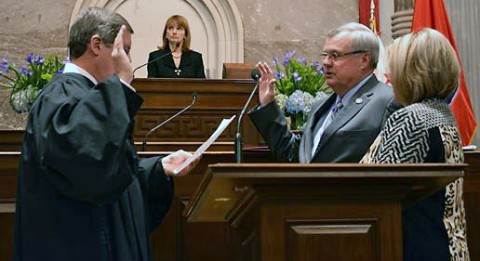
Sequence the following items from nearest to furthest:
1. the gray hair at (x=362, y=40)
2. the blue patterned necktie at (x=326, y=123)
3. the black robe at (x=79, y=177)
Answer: the black robe at (x=79, y=177)
the blue patterned necktie at (x=326, y=123)
the gray hair at (x=362, y=40)

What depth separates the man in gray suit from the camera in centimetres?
405

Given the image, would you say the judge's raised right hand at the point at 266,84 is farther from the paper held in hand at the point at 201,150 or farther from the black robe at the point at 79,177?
the black robe at the point at 79,177

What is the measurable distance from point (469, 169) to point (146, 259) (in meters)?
2.23

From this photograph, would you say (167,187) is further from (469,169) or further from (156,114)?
(156,114)

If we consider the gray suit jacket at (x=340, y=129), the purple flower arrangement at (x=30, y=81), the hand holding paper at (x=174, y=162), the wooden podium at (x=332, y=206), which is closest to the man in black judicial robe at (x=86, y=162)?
the hand holding paper at (x=174, y=162)

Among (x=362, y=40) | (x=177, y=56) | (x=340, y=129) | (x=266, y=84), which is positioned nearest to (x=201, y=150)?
(x=340, y=129)

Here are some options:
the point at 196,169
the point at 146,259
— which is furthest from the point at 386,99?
the point at 146,259

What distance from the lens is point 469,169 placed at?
4703mm

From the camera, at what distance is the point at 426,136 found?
3.11 meters

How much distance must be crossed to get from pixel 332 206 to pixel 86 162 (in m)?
0.80

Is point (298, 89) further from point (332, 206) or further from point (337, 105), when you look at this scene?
point (332, 206)

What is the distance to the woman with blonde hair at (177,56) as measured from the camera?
8.73 meters

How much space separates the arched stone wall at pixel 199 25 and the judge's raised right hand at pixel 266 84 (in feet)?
20.6

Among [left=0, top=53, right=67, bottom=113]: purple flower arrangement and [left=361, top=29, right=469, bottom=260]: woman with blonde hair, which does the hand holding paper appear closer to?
[left=361, top=29, right=469, bottom=260]: woman with blonde hair
